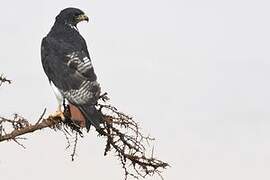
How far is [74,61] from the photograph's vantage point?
9.41 metres

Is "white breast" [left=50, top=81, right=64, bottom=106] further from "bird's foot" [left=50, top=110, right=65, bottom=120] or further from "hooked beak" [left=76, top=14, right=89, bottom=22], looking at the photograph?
"hooked beak" [left=76, top=14, right=89, bottom=22]

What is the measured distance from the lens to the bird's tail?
820 cm

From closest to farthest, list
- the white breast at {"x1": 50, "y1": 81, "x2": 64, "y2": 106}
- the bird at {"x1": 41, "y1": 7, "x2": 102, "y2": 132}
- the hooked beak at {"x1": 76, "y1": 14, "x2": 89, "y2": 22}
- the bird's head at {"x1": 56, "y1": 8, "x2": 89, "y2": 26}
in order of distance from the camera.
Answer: the bird at {"x1": 41, "y1": 7, "x2": 102, "y2": 132} → the white breast at {"x1": 50, "y1": 81, "x2": 64, "y2": 106} → the hooked beak at {"x1": 76, "y1": 14, "x2": 89, "y2": 22} → the bird's head at {"x1": 56, "y1": 8, "x2": 89, "y2": 26}

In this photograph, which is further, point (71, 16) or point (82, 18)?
point (71, 16)

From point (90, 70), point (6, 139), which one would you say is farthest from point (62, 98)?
point (6, 139)

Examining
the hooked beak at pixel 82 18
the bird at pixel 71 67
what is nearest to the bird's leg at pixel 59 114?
the bird at pixel 71 67

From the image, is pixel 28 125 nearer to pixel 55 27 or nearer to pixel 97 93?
pixel 97 93

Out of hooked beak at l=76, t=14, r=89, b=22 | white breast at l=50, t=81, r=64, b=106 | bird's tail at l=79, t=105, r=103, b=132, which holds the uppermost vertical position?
hooked beak at l=76, t=14, r=89, b=22

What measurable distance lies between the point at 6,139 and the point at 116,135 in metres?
1.71

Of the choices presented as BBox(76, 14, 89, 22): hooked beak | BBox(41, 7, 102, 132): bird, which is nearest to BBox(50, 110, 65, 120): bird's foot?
BBox(41, 7, 102, 132): bird

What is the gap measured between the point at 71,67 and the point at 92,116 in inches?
56.1

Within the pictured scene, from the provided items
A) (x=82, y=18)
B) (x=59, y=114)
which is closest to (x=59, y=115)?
(x=59, y=114)

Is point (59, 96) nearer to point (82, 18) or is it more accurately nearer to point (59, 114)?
point (59, 114)

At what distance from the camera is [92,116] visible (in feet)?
27.1
